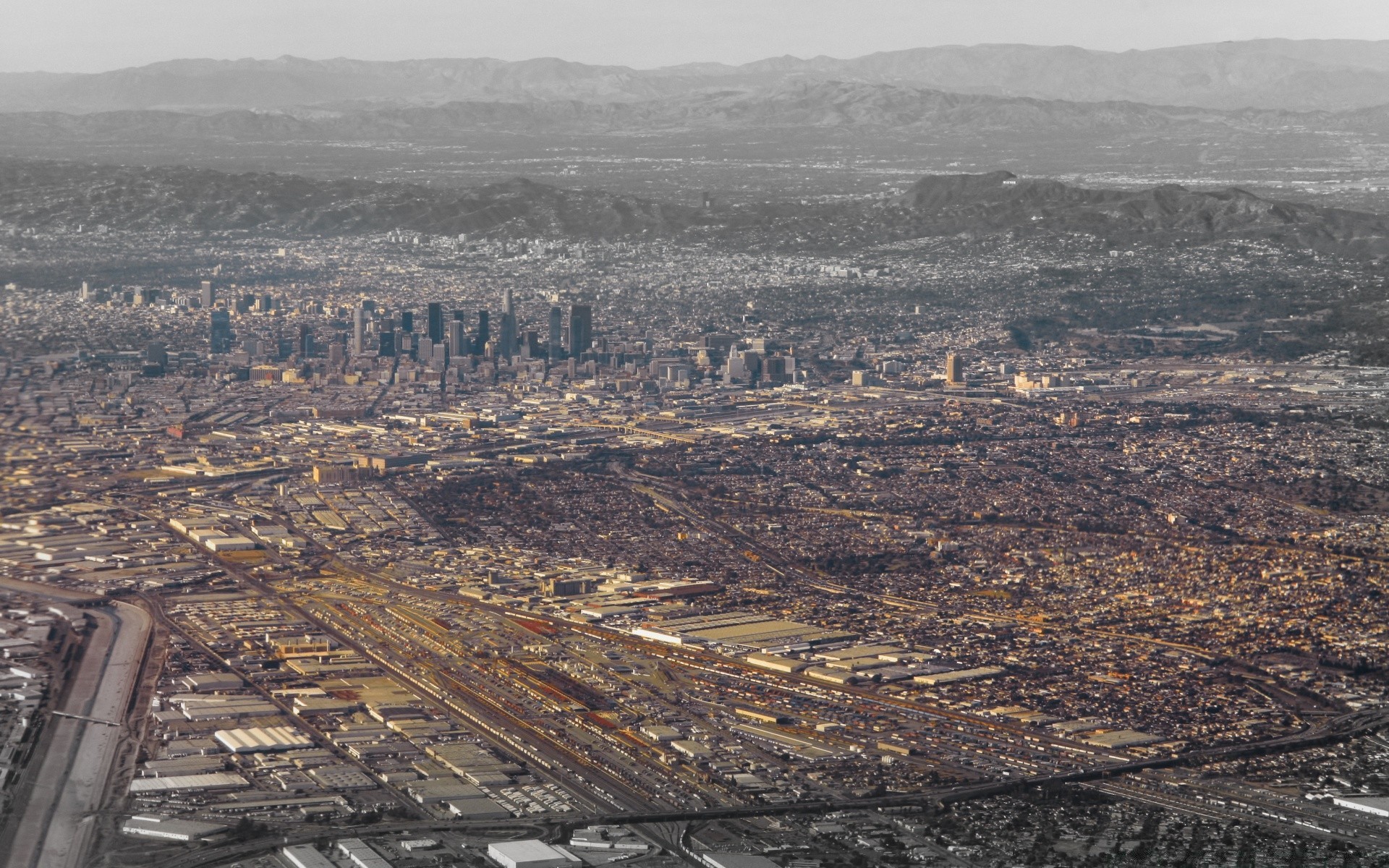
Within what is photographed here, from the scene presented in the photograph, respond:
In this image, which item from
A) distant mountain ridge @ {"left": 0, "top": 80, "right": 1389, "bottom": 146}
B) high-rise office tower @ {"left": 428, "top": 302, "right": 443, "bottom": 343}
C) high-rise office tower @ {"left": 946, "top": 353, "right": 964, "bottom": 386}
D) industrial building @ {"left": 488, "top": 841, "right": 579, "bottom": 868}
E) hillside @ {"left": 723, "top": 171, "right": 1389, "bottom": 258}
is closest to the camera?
industrial building @ {"left": 488, "top": 841, "right": 579, "bottom": 868}

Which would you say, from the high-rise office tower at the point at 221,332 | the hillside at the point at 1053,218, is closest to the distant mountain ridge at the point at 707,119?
the hillside at the point at 1053,218

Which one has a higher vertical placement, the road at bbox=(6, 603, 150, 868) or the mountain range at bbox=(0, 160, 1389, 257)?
the road at bbox=(6, 603, 150, 868)

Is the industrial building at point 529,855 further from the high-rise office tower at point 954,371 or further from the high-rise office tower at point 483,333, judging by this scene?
the high-rise office tower at point 483,333

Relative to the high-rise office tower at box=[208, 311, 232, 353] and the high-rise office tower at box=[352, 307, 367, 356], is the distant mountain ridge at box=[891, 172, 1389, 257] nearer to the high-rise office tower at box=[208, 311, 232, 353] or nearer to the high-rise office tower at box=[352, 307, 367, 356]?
the high-rise office tower at box=[352, 307, 367, 356]

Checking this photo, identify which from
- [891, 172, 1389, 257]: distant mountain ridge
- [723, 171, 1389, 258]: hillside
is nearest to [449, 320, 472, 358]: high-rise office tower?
[723, 171, 1389, 258]: hillside

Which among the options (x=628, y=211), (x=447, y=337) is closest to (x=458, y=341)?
(x=447, y=337)

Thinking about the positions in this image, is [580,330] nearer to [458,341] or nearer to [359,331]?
[458,341]
